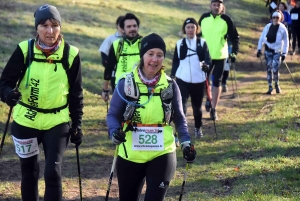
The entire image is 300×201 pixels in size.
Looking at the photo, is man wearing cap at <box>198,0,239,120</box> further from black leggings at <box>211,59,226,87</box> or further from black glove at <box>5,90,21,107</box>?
black glove at <box>5,90,21,107</box>

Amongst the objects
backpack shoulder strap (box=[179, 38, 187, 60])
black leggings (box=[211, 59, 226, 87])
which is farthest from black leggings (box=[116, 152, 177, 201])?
black leggings (box=[211, 59, 226, 87])

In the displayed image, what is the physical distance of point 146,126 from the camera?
219 inches

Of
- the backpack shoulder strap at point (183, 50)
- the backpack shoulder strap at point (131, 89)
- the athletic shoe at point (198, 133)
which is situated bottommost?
the athletic shoe at point (198, 133)

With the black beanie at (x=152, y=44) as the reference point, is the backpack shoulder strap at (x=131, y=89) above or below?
below

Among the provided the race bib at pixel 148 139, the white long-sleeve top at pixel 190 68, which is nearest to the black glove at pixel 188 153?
the race bib at pixel 148 139

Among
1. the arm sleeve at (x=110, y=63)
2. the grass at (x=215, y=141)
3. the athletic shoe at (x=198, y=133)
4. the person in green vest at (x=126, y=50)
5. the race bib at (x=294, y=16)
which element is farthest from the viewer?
the race bib at (x=294, y=16)

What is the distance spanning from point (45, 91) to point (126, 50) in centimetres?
431

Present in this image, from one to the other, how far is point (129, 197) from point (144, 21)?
2272 cm

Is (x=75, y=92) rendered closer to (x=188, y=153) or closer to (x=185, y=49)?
(x=188, y=153)

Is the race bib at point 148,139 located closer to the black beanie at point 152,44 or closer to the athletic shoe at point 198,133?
the black beanie at point 152,44

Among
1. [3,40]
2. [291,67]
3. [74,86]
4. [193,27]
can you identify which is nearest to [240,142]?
[193,27]

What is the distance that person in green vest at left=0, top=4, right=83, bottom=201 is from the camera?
19.7ft

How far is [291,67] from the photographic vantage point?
23031mm

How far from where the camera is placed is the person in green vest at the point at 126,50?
991 centimetres
